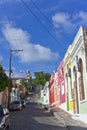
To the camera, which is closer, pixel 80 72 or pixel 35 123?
pixel 35 123

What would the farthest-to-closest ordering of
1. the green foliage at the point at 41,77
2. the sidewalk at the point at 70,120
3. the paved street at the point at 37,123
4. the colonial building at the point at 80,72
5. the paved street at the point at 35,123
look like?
1. the green foliage at the point at 41,77
2. the colonial building at the point at 80,72
3. the sidewalk at the point at 70,120
4. the paved street at the point at 35,123
5. the paved street at the point at 37,123

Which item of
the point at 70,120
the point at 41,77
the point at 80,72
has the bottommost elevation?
the point at 70,120

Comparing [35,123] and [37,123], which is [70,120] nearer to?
[37,123]

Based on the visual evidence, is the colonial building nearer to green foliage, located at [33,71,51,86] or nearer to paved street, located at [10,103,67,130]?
paved street, located at [10,103,67,130]

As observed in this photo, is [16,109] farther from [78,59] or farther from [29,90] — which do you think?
[29,90]

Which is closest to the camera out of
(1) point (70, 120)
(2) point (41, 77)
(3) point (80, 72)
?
(3) point (80, 72)

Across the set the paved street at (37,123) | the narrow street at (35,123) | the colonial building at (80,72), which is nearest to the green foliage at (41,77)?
the narrow street at (35,123)

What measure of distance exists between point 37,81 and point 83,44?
109 m

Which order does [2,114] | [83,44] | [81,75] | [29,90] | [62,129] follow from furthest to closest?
1. [29,90]
2. [81,75]
3. [83,44]
4. [62,129]
5. [2,114]

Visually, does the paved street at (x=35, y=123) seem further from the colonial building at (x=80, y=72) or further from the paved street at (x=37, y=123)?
the colonial building at (x=80, y=72)

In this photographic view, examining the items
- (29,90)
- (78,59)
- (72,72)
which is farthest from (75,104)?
(29,90)

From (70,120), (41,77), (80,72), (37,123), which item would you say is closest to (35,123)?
(37,123)

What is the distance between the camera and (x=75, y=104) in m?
26.2

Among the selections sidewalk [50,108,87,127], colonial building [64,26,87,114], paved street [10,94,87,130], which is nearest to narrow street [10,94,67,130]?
paved street [10,94,87,130]
